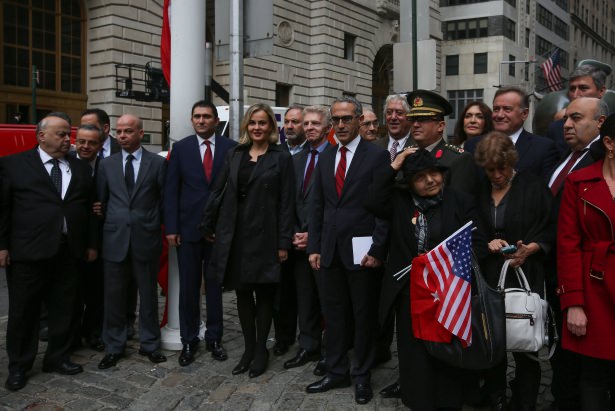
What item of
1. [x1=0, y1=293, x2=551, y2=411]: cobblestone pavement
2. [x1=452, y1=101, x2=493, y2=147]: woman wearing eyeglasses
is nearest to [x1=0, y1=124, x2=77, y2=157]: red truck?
[x1=0, y1=293, x2=551, y2=411]: cobblestone pavement

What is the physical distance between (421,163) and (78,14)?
19.7m

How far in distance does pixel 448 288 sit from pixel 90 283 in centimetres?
377

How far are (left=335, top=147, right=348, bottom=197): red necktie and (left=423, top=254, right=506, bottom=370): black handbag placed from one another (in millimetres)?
1418

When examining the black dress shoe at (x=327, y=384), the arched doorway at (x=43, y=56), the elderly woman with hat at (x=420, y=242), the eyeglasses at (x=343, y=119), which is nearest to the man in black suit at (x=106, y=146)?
the black dress shoe at (x=327, y=384)

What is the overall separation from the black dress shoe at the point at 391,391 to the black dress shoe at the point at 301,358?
3.16ft

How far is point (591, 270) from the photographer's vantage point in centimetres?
356

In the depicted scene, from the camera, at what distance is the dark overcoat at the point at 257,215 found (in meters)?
5.05

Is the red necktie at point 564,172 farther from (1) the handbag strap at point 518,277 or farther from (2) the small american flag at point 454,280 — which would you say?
(2) the small american flag at point 454,280

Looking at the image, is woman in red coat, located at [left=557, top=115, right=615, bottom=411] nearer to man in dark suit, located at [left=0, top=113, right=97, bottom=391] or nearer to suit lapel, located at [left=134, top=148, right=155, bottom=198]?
suit lapel, located at [left=134, top=148, right=155, bottom=198]

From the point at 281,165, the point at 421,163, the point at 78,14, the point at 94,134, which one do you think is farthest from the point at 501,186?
the point at 78,14

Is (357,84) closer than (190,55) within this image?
No

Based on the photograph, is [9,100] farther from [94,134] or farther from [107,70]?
[94,134]

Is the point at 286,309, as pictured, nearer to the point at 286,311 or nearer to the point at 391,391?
the point at 286,311

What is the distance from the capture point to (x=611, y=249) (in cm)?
348
